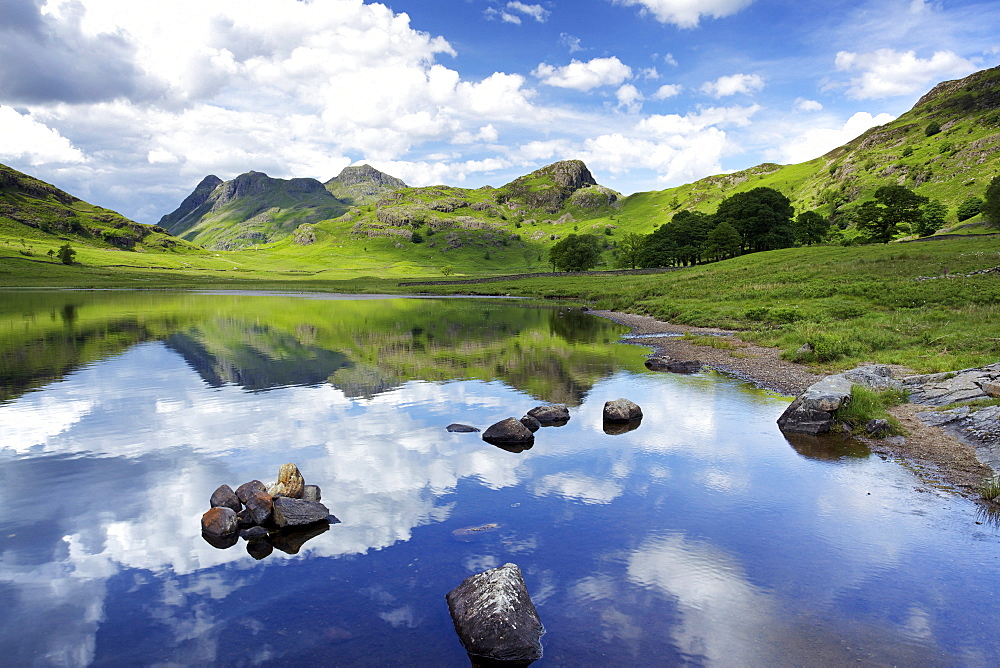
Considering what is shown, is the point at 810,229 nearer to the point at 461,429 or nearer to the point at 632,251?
the point at 632,251

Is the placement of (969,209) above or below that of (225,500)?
above

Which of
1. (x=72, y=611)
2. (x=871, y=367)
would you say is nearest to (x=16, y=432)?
(x=72, y=611)

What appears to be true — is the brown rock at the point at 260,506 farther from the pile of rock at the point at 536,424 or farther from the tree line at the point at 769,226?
the tree line at the point at 769,226

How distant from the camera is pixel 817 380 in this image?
90.4 ft

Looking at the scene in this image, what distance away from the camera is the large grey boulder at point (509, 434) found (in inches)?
810

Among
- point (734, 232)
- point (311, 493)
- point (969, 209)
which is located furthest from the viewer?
point (969, 209)

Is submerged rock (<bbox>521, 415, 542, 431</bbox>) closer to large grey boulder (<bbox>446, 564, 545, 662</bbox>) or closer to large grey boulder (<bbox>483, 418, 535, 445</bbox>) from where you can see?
large grey boulder (<bbox>483, 418, 535, 445</bbox>)

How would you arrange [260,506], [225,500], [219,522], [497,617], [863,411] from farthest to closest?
[863,411], [225,500], [260,506], [219,522], [497,617]

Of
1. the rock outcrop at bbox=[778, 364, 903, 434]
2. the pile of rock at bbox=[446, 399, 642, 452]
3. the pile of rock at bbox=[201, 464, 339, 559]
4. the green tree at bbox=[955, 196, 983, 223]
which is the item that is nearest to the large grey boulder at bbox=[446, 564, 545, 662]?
the pile of rock at bbox=[201, 464, 339, 559]

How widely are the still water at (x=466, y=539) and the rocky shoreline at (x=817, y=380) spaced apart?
0.99 metres

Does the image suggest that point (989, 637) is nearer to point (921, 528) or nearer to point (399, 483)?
point (921, 528)

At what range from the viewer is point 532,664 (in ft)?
28.9

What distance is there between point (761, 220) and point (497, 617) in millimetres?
131194

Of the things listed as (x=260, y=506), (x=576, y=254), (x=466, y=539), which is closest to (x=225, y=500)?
(x=260, y=506)
